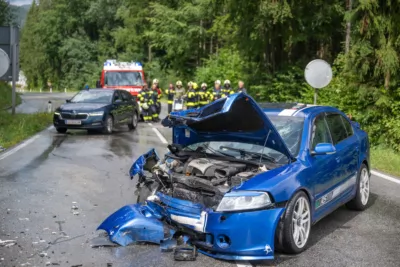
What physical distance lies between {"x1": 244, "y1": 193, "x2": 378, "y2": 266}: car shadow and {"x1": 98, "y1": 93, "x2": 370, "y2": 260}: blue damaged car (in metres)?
0.14

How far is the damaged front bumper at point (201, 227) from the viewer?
17.3 feet

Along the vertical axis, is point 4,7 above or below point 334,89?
above

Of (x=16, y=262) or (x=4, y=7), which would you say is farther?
(x=4, y=7)

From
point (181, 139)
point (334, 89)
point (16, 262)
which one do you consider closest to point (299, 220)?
point (181, 139)

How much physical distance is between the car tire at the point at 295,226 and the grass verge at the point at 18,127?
33.6ft

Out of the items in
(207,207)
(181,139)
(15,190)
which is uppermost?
(181,139)

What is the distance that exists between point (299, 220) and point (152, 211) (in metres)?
1.63

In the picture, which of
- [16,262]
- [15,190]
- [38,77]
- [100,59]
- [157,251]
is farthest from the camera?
[38,77]

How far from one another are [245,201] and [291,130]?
166 cm

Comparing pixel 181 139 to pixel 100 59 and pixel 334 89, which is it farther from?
pixel 100 59

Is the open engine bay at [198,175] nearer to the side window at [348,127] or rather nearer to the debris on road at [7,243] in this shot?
the debris on road at [7,243]

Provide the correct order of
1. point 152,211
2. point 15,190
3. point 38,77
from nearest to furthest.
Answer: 1. point 152,211
2. point 15,190
3. point 38,77

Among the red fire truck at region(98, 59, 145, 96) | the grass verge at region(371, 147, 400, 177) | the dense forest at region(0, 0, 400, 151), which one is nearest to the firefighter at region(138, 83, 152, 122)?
the red fire truck at region(98, 59, 145, 96)

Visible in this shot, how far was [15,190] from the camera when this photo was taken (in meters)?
8.70
